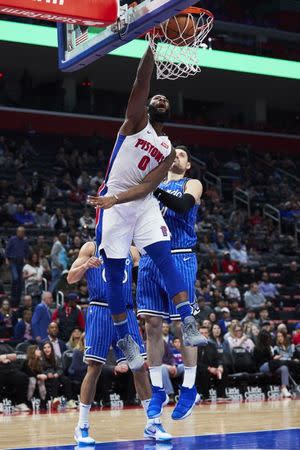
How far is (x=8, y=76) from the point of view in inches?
1248

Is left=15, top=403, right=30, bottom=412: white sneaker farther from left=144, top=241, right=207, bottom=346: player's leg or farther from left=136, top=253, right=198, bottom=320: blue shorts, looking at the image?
left=144, top=241, right=207, bottom=346: player's leg

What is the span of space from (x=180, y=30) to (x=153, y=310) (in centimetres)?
271

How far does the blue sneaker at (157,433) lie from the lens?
753cm


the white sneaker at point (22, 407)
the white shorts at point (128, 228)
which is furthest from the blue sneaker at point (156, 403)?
the white sneaker at point (22, 407)

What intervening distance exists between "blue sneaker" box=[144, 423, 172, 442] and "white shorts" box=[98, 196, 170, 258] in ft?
5.27

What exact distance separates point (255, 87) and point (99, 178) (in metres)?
11.7

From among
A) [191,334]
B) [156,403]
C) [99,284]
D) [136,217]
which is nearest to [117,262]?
[136,217]

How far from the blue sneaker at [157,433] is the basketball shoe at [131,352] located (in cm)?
65

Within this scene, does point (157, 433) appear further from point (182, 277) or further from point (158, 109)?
point (158, 109)

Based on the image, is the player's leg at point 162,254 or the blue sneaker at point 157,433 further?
the blue sneaker at point 157,433

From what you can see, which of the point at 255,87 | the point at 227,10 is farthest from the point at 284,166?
the point at 227,10

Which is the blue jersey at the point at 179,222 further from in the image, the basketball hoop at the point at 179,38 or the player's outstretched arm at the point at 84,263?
the basketball hoop at the point at 179,38

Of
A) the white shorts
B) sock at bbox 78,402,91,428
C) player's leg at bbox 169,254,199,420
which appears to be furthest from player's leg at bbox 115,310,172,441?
the white shorts

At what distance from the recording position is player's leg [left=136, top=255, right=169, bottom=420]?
8.26m
